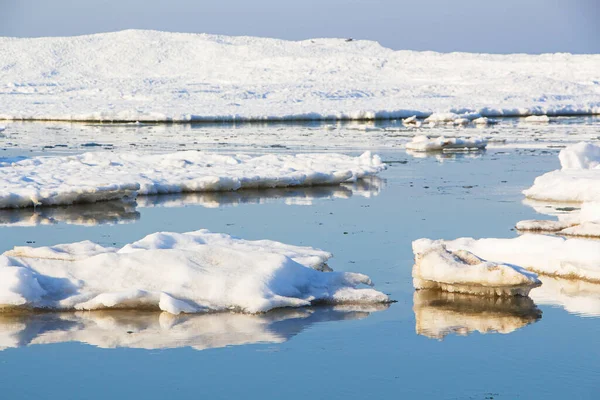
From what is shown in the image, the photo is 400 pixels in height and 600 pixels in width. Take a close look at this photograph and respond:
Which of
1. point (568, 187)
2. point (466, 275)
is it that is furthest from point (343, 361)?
point (568, 187)

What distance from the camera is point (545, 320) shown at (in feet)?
20.1

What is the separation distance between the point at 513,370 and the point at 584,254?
226 cm

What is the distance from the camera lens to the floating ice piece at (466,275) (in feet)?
21.3

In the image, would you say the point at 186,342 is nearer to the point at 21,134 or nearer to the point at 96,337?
the point at 96,337

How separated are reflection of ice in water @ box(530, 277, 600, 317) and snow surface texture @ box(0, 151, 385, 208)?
5.90 m

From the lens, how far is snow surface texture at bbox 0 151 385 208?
37.1 ft

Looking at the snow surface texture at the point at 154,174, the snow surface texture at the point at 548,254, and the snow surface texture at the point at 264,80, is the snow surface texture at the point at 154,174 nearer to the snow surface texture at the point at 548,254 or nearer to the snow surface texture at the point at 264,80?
the snow surface texture at the point at 548,254

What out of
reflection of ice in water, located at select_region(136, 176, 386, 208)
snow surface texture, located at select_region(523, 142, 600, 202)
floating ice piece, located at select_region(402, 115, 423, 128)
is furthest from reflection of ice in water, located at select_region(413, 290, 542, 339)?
floating ice piece, located at select_region(402, 115, 423, 128)

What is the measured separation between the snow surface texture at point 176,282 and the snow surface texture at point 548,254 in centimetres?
119

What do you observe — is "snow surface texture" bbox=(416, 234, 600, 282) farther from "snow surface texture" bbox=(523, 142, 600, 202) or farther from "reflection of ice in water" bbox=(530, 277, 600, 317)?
"snow surface texture" bbox=(523, 142, 600, 202)

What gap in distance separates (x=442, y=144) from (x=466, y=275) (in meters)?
13.8

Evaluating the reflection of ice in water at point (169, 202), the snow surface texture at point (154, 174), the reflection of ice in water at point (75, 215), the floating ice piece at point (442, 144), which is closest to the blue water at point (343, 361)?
the reflection of ice in water at point (75, 215)

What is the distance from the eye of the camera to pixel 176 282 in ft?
20.5

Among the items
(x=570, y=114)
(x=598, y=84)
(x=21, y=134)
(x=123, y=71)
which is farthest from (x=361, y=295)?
(x=123, y=71)
